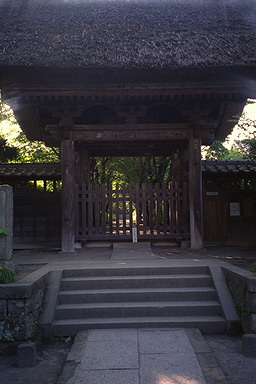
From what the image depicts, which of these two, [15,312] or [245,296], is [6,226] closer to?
[15,312]

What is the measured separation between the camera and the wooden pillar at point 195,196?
815 cm

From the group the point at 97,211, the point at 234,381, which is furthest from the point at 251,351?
the point at 97,211

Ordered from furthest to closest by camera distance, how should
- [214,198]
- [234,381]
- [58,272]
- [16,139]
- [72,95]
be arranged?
[16,139] → [214,198] → [72,95] → [58,272] → [234,381]

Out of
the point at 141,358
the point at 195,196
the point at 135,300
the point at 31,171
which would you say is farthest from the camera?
the point at 31,171

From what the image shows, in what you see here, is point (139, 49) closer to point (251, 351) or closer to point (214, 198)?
point (214, 198)

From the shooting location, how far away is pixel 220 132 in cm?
1070

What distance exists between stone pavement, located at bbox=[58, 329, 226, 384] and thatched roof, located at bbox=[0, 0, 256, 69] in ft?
18.4

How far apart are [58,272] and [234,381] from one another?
3.27 meters

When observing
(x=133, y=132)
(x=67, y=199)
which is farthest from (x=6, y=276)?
(x=133, y=132)

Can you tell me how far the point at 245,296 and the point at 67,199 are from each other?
5.10 metres

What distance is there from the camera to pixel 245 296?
4434 mm

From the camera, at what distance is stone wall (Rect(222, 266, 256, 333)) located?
166 inches

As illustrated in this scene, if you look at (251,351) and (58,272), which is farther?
(58,272)

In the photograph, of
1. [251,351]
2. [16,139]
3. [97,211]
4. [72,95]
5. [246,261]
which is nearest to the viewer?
[251,351]
